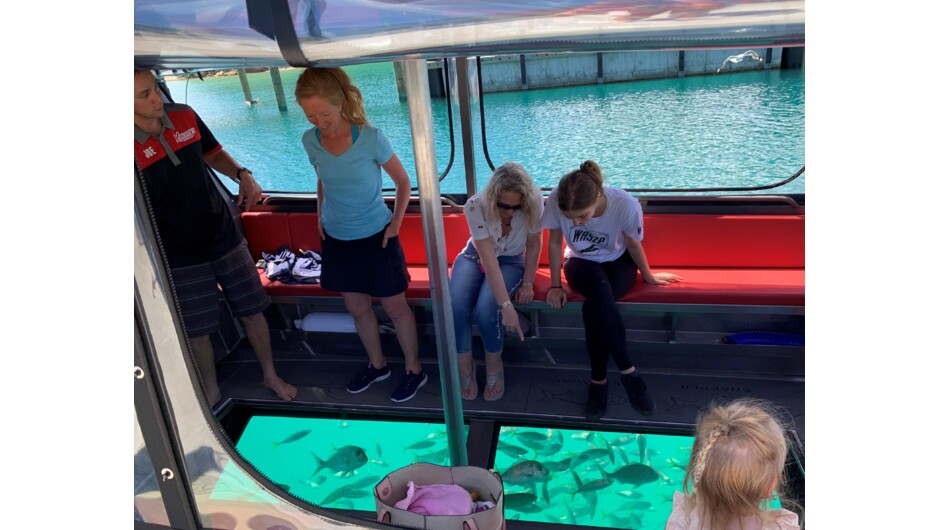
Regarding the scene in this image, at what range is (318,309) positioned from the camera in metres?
4.05

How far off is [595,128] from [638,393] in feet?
9.58

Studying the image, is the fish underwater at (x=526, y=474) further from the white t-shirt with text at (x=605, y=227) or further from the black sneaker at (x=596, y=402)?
the white t-shirt with text at (x=605, y=227)

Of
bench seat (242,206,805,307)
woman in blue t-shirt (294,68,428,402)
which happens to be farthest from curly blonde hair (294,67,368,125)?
bench seat (242,206,805,307)

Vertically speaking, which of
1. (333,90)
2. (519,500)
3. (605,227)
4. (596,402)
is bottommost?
(519,500)

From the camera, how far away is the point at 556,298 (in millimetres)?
3352

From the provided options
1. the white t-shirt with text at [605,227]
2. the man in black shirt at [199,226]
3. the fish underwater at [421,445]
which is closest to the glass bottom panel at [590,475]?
the fish underwater at [421,445]

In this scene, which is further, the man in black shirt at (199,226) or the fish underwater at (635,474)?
the fish underwater at (635,474)

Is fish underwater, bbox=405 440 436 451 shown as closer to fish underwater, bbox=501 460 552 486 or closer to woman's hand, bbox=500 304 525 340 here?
fish underwater, bbox=501 460 552 486

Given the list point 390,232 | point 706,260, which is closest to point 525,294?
point 390,232

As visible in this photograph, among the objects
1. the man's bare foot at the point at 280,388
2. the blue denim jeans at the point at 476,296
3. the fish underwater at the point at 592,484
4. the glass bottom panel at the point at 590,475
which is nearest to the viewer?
the glass bottom panel at the point at 590,475

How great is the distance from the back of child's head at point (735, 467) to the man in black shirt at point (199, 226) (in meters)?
2.19

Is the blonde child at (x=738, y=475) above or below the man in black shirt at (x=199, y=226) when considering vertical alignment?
below

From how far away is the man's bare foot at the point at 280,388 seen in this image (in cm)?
359

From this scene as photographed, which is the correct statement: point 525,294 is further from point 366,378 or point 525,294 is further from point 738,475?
point 738,475
